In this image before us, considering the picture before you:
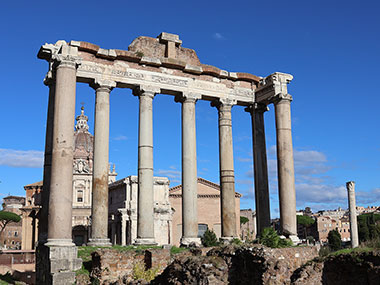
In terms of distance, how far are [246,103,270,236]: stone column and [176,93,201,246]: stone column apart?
338 centimetres

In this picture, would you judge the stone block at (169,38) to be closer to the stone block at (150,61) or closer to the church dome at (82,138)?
the stone block at (150,61)

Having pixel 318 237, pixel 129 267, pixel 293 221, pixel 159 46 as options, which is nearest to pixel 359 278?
pixel 129 267

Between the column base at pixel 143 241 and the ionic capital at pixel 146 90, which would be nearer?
the column base at pixel 143 241

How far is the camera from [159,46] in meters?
19.5

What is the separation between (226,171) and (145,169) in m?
4.03

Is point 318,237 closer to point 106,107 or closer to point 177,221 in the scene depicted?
point 177,221

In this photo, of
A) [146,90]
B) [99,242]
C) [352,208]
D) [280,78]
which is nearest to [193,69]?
[146,90]

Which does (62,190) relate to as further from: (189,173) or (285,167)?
(285,167)

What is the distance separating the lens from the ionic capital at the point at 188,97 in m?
19.4

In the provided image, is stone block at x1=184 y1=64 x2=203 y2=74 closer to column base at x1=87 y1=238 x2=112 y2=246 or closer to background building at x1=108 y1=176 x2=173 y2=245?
column base at x1=87 y1=238 x2=112 y2=246

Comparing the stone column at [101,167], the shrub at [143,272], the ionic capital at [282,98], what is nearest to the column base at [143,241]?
the stone column at [101,167]

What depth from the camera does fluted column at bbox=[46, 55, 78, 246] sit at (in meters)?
14.2

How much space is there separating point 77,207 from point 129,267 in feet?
141

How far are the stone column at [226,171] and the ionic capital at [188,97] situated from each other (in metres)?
1.33
